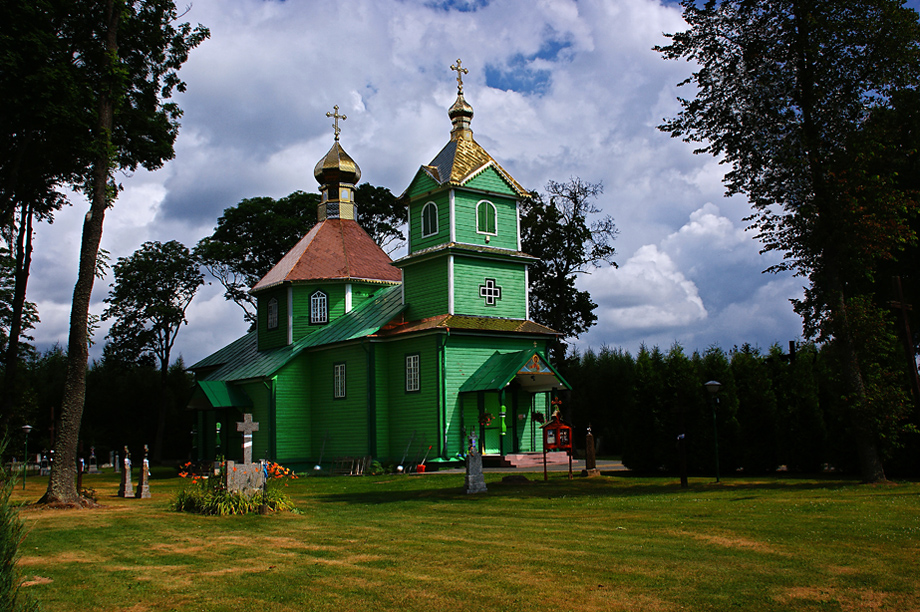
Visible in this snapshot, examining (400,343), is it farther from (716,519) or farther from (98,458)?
(98,458)

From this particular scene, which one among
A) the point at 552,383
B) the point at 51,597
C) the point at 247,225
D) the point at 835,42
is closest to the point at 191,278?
the point at 247,225

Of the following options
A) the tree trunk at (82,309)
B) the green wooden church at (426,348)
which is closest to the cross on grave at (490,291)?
the green wooden church at (426,348)

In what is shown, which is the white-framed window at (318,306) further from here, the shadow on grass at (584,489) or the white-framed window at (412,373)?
the shadow on grass at (584,489)

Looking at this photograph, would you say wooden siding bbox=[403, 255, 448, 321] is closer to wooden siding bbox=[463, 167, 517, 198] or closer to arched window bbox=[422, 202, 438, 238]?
arched window bbox=[422, 202, 438, 238]

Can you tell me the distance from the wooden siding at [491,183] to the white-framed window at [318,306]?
31.2 ft

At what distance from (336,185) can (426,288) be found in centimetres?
1201

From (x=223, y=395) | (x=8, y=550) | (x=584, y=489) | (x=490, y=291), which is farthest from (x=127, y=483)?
(x=8, y=550)

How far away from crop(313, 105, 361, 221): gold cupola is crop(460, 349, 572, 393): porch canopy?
14407mm

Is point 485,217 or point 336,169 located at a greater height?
point 336,169

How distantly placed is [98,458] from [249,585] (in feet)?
148

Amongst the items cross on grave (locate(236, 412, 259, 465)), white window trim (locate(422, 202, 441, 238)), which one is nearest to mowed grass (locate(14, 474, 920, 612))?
cross on grave (locate(236, 412, 259, 465))

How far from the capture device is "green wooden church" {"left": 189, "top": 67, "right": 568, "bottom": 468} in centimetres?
2703

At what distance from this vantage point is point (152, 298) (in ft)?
147

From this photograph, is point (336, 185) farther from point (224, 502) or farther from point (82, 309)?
point (224, 502)
